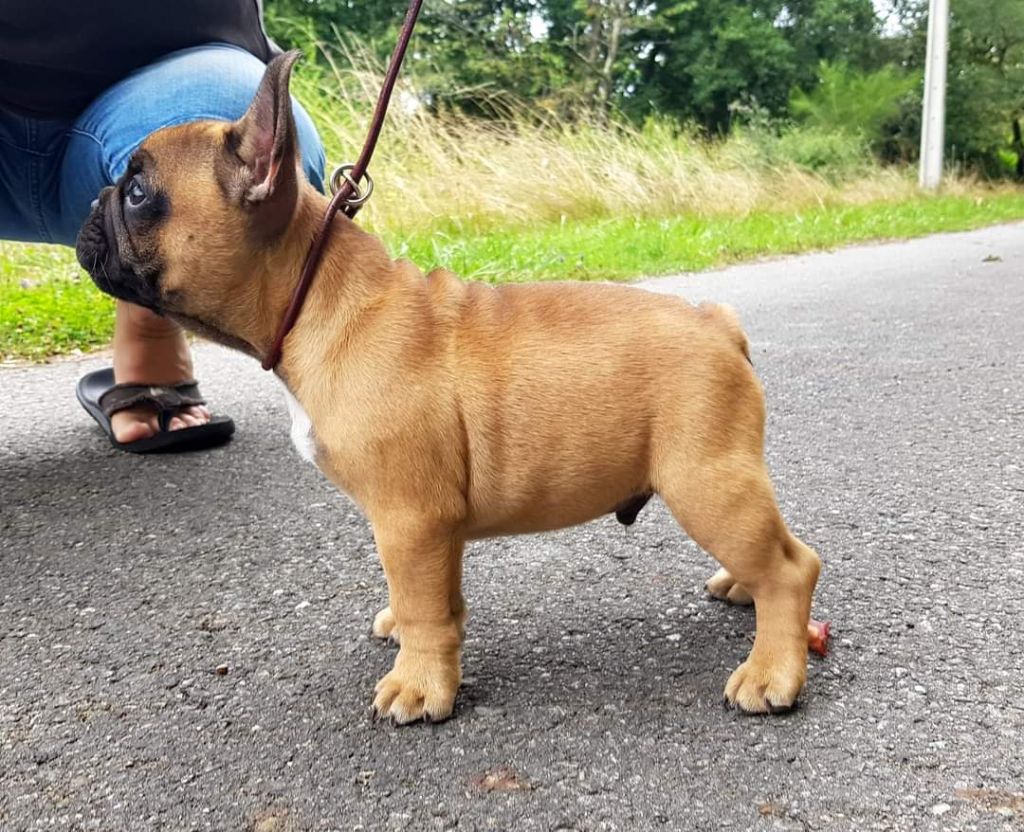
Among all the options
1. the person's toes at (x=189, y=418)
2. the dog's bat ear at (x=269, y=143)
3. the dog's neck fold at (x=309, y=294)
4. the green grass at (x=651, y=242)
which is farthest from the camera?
the green grass at (x=651, y=242)

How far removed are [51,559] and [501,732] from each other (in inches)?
55.9

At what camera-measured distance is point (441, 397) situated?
1775 mm

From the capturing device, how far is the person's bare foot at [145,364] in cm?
341

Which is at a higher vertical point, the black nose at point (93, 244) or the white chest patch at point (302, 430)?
the black nose at point (93, 244)

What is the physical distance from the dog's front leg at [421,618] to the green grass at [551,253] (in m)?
3.69

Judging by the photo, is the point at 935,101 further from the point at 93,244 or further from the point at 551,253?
the point at 93,244

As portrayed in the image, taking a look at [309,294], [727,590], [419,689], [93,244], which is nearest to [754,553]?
[727,590]

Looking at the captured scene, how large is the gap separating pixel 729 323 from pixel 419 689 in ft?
3.03

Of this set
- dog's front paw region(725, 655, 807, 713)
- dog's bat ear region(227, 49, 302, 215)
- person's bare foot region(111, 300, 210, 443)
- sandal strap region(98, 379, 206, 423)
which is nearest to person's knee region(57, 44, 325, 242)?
person's bare foot region(111, 300, 210, 443)

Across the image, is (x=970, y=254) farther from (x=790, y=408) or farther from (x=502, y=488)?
(x=502, y=488)

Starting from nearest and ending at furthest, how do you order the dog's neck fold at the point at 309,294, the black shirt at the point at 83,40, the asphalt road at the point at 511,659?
the asphalt road at the point at 511,659
the dog's neck fold at the point at 309,294
the black shirt at the point at 83,40

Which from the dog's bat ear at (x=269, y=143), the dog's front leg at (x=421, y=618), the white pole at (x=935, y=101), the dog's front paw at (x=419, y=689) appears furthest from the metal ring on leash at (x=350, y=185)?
the white pole at (x=935, y=101)

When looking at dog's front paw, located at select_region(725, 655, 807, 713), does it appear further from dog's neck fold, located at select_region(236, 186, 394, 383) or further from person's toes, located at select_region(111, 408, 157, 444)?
person's toes, located at select_region(111, 408, 157, 444)

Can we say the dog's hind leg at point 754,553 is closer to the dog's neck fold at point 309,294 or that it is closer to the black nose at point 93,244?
the dog's neck fold at point 309,294
